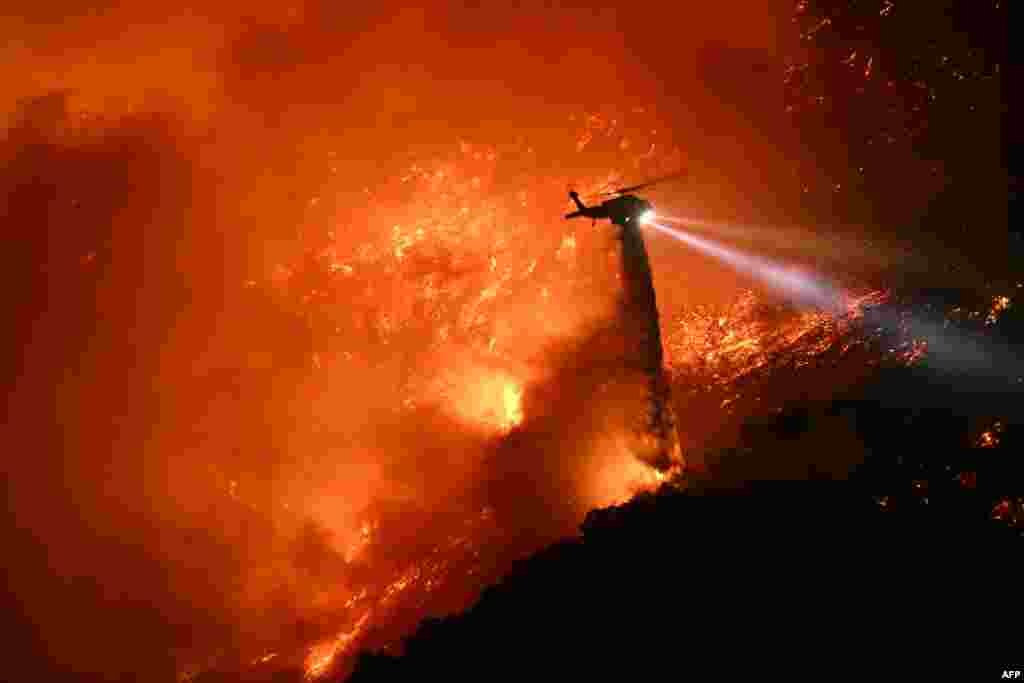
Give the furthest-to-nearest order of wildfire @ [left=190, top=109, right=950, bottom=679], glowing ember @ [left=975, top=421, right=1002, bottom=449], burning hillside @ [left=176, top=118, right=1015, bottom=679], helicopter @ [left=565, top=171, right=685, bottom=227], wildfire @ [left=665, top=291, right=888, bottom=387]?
wildfire @ [left=190, top=109, right=950, bottom=679]
burning hillside @ [left=176, top=118, right=1015, bottom=679]
wildfire @ [left=665, top=291, right=888, bottom=387]
helicopter @ [left=565, top=171, right=685, bottom=227]
glowing ember @ [left=975, top=421, right=1002, bottom=449]

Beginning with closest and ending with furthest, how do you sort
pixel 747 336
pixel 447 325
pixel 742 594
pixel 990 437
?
pixel 742 594
pixel 990 437
pixel 747 336
pixel 447 325

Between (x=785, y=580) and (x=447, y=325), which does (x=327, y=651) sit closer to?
(x=447, y=325)

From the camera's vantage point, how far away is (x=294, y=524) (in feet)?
91.1

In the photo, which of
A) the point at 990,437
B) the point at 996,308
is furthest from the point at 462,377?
the point at 990,437

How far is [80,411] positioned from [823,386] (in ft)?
110

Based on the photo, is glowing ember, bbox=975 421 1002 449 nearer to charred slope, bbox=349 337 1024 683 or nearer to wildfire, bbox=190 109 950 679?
charred slope, bbox=349 337 1024 683

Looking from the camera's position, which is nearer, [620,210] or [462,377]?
[620,210]

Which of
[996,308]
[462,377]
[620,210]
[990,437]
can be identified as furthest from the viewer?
[462,377]

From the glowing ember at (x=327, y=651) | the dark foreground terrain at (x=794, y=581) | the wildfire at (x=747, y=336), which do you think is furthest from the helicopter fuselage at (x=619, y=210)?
the glowing ember at (x=327, y=651)

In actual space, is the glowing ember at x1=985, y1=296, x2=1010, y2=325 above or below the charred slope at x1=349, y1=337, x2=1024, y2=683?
above

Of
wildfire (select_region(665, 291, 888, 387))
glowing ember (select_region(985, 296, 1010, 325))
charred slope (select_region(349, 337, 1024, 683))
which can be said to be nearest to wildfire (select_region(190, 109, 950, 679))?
wildfire (select_region(665, 291, 888, 387))

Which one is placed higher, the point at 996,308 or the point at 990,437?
the point at 996,308

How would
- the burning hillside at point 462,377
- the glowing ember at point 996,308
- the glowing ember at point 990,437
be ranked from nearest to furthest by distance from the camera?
the glowing ember at point 990,437 → the glowing ember at point 996,308 → the burning hillside at point 462,377

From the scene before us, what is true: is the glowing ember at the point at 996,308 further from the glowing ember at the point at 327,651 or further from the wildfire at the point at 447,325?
the glowing ember at the point at 327,651
